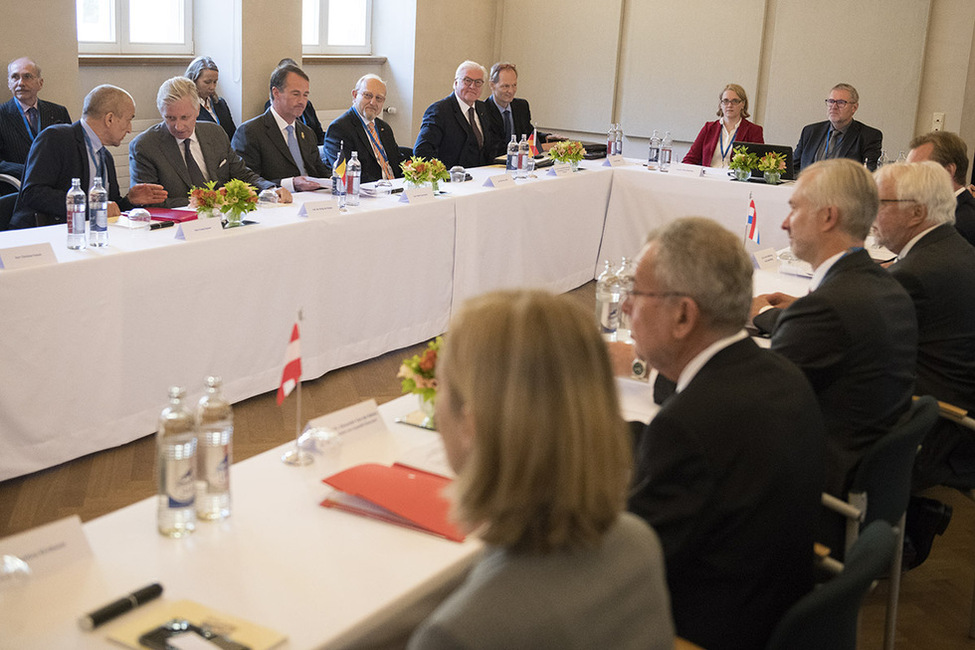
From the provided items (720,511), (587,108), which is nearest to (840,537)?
(720,511)

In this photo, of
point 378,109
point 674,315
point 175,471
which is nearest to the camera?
point 175,471

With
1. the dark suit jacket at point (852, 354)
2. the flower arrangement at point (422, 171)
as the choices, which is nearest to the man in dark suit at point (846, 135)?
the flower arrangement at point (422, 171)

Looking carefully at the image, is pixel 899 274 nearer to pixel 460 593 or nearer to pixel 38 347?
pixel 460 593

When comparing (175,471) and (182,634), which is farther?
(175,471)

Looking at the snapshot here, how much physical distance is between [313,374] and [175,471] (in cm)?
295

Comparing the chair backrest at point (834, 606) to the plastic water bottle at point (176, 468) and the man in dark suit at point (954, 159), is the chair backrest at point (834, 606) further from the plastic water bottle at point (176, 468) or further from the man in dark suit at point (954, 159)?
the man in dark suit at point (954, 159)

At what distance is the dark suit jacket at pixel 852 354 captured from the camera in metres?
2.38

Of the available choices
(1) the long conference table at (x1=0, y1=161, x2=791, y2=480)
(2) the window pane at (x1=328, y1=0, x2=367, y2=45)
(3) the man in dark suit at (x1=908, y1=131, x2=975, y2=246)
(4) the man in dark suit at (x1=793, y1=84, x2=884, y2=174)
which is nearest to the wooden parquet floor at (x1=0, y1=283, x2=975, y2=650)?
(1) the long conference table at (x1=0, y1=161, x2=791, y2=480)

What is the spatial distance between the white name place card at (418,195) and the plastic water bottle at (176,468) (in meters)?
3.34

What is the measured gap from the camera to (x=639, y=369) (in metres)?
2.72

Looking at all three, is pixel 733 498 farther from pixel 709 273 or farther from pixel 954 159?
pixel 954 159

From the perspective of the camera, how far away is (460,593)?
43.1 inches

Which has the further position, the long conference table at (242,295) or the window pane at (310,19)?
the window pane at (310,19)

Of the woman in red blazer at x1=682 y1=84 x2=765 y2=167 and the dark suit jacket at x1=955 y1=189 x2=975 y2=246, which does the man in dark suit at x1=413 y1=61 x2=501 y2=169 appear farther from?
the dark suit jacket at x1=955 y1=189 x2=975 y2=246
